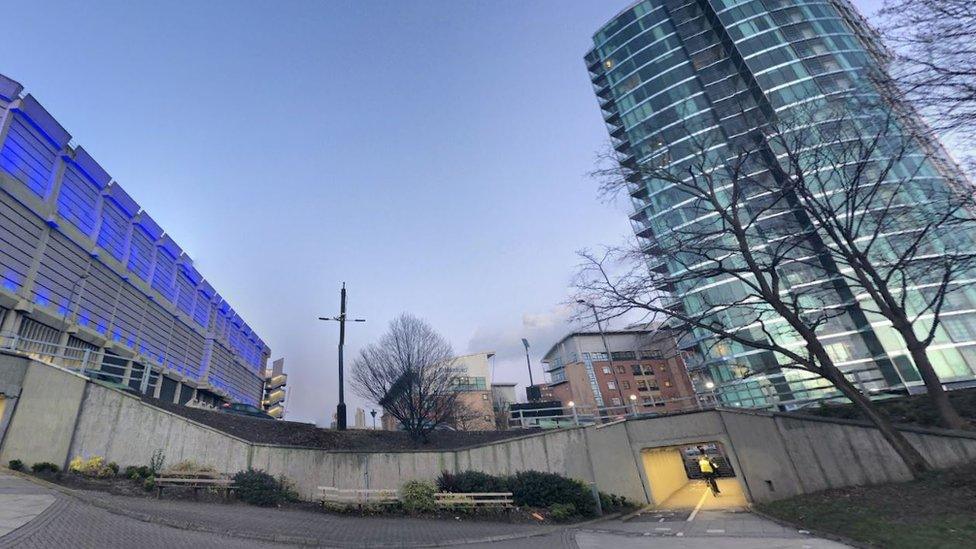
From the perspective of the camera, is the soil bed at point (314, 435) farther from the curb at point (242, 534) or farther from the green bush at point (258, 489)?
the curb at point (242, 534)

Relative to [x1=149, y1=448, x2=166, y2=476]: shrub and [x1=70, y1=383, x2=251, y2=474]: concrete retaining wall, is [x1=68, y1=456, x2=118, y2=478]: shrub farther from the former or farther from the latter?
[x1=149, y1=448, x2=166, y2=476]: shrub

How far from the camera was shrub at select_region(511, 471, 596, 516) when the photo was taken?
1472 cm

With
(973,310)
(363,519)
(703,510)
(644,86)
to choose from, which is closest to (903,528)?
(703,510)

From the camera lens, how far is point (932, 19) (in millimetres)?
6875

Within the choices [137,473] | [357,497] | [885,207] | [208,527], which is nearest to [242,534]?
[208,527]

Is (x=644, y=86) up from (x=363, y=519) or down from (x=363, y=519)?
up

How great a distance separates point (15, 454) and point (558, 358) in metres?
77.4

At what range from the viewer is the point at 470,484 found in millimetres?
14820

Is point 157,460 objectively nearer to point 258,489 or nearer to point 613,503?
point 258,489

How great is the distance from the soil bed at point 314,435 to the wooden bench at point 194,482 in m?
2.78

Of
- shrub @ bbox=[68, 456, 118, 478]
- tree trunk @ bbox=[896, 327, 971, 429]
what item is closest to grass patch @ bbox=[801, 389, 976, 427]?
tree trunk @ bbox=[896, 327, 971, 429]

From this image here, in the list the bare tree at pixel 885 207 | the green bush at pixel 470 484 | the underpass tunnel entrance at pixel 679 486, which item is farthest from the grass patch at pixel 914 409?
the green bush at pixel 470 484

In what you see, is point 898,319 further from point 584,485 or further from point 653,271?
point 584,485

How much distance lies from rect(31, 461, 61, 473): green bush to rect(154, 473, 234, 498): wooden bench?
Answer: 10.8ft
